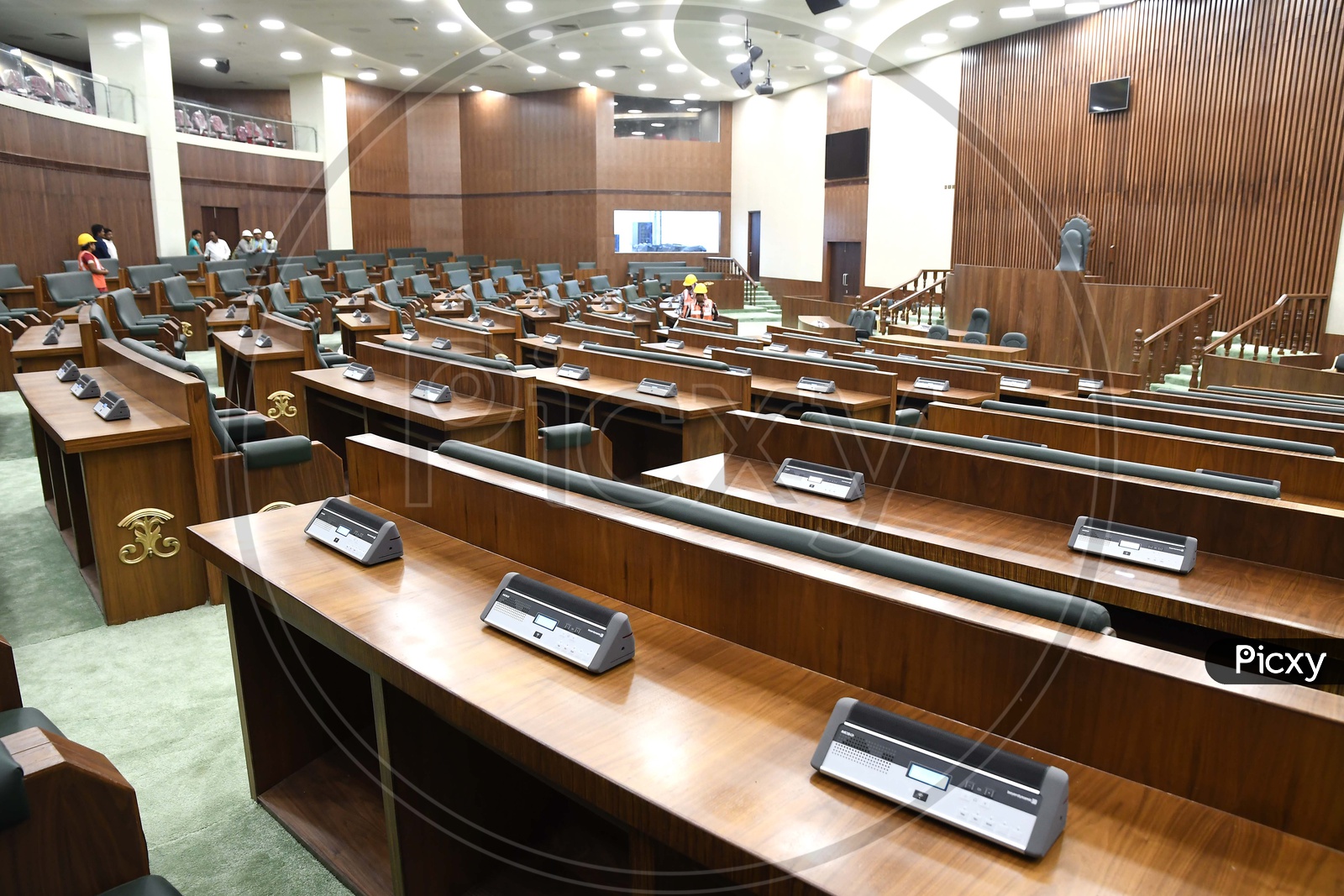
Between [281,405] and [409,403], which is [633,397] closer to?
[409,403]

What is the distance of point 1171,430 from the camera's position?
10.8 ft

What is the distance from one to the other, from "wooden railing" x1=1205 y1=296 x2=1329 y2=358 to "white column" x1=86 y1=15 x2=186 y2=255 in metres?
13.8

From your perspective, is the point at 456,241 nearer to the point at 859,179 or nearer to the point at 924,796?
the point at 859,179

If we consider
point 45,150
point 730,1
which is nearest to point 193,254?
point 45,150

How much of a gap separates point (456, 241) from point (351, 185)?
2684mm

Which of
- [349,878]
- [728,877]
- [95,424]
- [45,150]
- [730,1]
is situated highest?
Answer: [730,1]

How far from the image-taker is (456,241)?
19516 millimetres

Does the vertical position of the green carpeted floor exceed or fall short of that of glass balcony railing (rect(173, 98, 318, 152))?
it falls short

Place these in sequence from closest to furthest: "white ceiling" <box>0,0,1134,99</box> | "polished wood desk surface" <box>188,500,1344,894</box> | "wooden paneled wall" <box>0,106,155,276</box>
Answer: "polished wood desk surface" <box>188,500,1344,894</box> → "wooden paneled wall" <box>0,106,155,276</box> → "white ceiling" <box>0,0,1134,99</box>

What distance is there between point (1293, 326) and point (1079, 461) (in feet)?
26.3

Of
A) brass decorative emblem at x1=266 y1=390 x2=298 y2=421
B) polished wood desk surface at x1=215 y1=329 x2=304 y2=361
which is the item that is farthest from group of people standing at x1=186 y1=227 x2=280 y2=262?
brass decorative emblem at x1=266 y1=390 x2=298 y2=421

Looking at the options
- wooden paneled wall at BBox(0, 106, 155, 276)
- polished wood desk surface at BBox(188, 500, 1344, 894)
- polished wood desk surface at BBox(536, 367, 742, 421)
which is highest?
wooden paneled wall at BBox(0, 106, 155, 276)

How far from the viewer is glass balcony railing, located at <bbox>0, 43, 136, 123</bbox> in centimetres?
1016

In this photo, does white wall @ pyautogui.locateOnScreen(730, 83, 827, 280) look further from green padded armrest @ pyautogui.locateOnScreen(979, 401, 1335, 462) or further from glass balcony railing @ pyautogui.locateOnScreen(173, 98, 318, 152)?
green padded armrest @ pyautogui.locateOnScreen(979, 401, 1335, 462)
